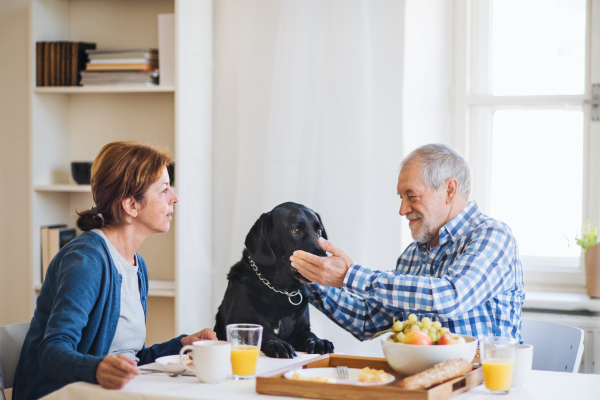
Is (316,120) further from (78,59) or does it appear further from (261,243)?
(78,59)

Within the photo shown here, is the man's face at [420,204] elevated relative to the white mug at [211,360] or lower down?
elevated

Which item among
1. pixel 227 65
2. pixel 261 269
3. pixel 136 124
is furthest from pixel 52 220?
pixel 261 269

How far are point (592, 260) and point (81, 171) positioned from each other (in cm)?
229

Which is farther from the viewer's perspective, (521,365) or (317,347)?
(317,347)

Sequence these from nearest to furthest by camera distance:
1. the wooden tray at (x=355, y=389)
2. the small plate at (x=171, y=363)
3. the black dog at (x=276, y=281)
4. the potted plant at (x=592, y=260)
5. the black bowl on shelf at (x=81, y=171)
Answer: the wooden tray at (x=355, y=389) < the small plate at (x=171, y=363) < the black dog at (x=276, y=281) < the potted plant at (x=592, y=260) < the black bowl on shelf at (x=81, y=171)

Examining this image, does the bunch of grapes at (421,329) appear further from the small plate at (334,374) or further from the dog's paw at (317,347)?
the dog's paw at (317,347)

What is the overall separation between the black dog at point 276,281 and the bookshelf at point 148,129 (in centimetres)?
88

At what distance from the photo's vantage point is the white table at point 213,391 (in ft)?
4.03

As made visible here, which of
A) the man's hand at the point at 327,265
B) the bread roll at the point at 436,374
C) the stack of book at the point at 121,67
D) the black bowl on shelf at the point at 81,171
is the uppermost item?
the stack of book at the point at 121,67

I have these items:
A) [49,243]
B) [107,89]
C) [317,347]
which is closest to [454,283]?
[317,347]

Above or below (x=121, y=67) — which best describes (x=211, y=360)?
below

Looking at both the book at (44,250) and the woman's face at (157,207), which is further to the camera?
the book at (44,250)

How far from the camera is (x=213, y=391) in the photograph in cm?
125

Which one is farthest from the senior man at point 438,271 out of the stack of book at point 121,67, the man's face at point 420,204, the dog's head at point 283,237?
the stack of book at point 121,67
